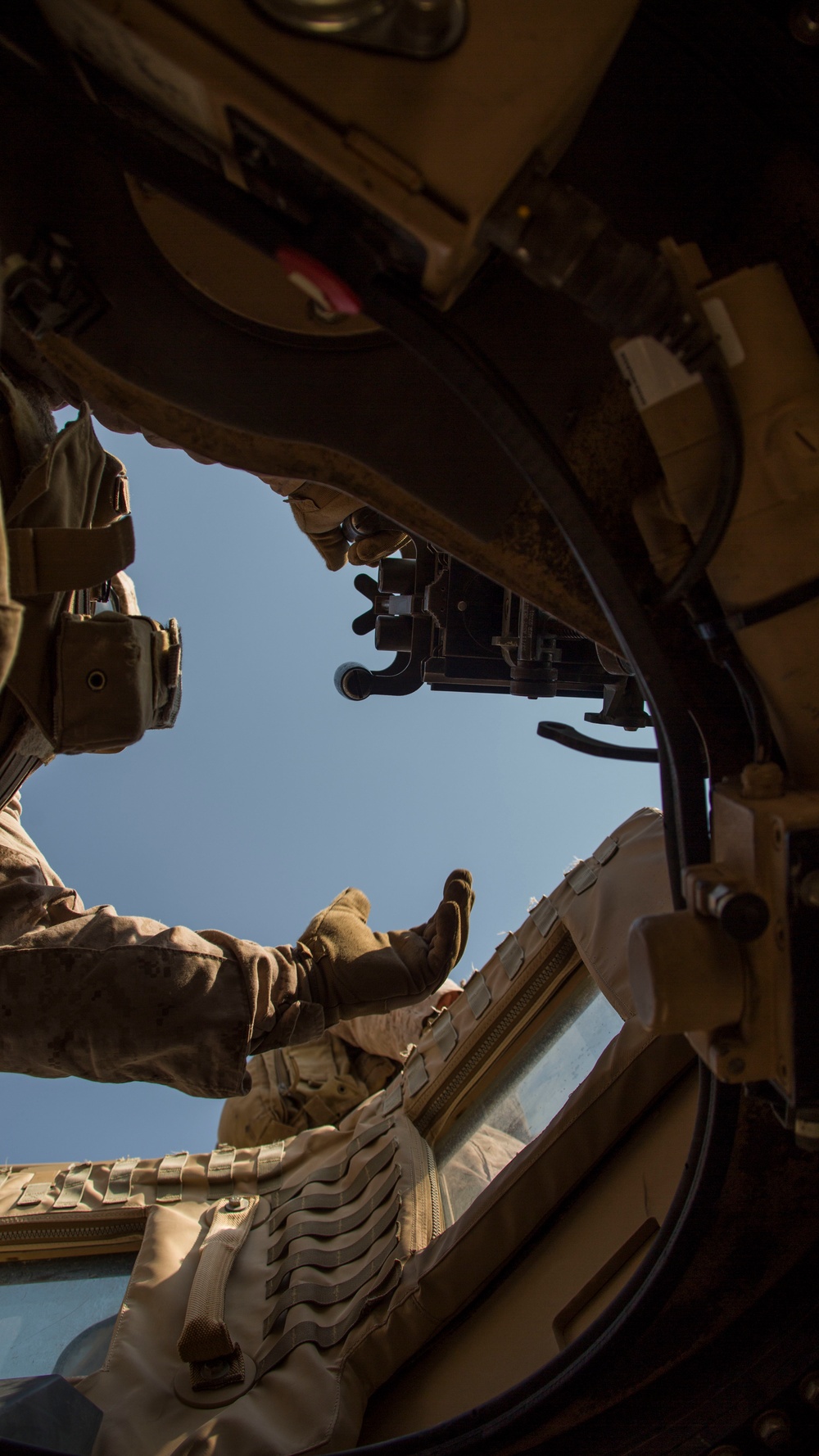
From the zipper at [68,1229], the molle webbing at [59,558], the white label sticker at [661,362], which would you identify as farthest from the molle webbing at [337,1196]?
the white label sticker at [661,362]

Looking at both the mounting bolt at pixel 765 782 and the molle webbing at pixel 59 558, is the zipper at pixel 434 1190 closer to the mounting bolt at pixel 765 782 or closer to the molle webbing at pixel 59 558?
the mounting bolt at pixel 765 782

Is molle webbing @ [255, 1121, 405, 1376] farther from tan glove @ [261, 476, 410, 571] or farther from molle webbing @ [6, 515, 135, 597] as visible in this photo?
tan glove @ [261, 476, 410, 571]

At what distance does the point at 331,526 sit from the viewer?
247cm

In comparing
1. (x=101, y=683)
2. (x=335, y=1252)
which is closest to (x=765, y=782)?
(x=101, y=683)

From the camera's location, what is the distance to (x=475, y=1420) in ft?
3.33

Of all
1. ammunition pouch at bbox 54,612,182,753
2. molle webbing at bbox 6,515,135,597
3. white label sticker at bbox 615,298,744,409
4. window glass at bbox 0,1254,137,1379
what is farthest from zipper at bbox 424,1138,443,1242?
white label sticker at bbox 615,298,744,409

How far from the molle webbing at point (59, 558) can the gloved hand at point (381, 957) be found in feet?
3.39

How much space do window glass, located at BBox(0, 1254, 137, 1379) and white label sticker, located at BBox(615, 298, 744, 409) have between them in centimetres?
199

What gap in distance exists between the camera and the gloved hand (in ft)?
5.87

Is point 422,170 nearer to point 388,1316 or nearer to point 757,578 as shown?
point 757,578

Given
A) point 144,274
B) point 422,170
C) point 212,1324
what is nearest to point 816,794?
point 422,170

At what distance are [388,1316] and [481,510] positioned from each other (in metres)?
1.40

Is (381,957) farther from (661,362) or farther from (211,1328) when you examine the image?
(661,362)

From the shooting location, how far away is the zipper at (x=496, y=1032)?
187cm
